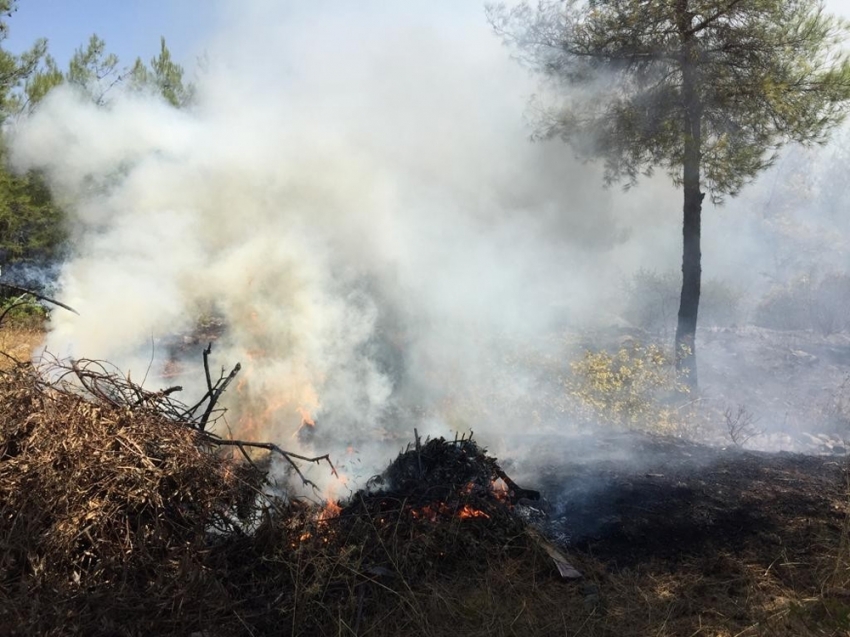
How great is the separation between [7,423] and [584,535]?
4.24 metres

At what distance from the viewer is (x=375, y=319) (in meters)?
10.2

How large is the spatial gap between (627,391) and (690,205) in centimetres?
336

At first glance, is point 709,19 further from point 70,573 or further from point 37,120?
point 37,120

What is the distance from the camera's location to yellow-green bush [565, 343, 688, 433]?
9.98m

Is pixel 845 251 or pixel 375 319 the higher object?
pixel 845 251

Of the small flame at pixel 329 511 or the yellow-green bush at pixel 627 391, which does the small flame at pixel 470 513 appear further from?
the yellow-green bush at pixel 627 391

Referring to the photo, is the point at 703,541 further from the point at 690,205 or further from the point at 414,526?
the point at 690,205

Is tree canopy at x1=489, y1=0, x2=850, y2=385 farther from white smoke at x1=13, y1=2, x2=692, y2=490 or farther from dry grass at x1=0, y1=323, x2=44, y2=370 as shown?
dry grass at x1=0, y1=323, x2=44, y2=370

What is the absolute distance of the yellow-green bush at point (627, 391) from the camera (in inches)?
393

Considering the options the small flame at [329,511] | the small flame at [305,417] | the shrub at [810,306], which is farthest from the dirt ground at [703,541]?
the shrub at [810,306]

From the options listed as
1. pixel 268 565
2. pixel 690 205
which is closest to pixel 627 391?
pixel 690 205

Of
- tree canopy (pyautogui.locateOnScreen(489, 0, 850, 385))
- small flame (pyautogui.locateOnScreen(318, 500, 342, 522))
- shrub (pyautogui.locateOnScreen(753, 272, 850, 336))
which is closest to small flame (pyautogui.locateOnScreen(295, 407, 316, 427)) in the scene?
small flame (pyautogui.locateOnScreen(318, 500, 342, 522))

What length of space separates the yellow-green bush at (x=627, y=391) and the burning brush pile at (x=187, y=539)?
5.87 m

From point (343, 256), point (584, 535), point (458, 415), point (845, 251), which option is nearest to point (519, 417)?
point (458, 415)
